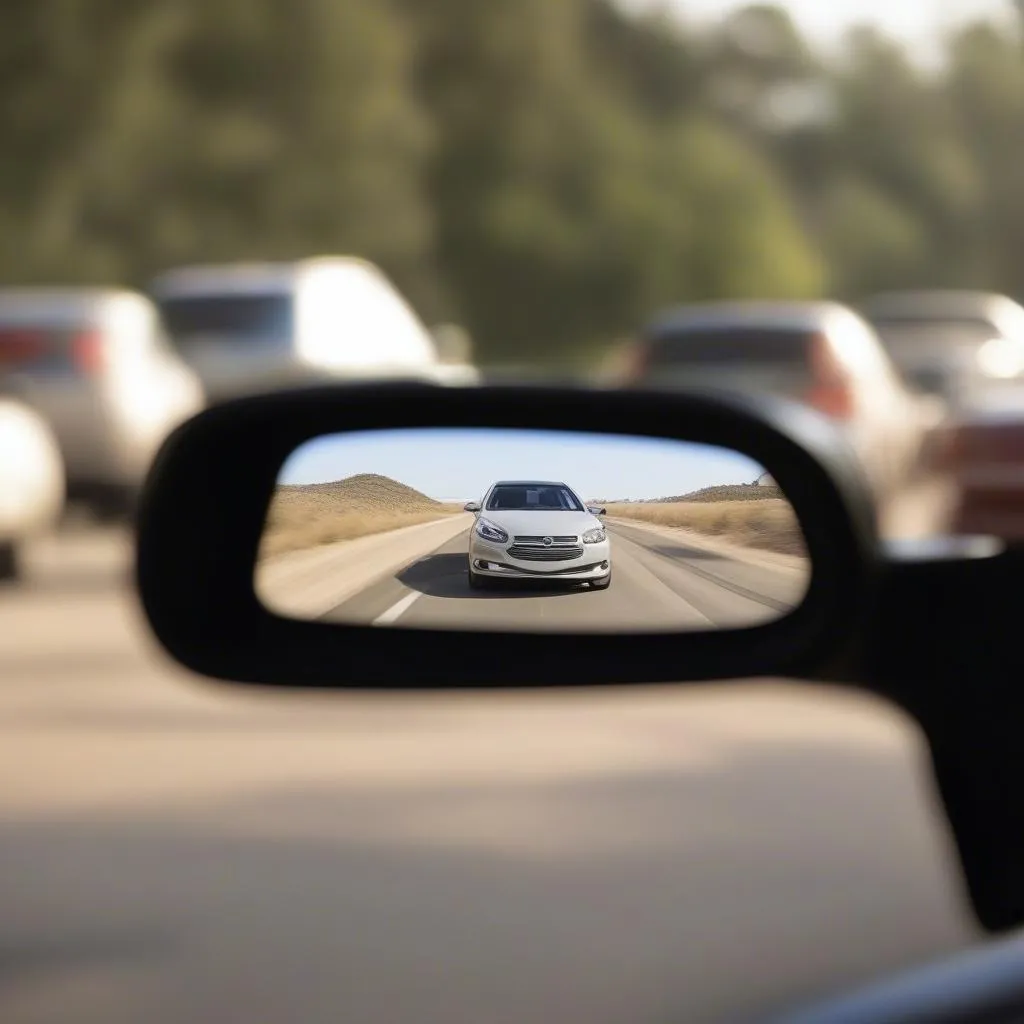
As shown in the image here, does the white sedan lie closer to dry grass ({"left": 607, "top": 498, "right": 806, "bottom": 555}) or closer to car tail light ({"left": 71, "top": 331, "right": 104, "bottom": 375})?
dry grass ({"left": 607, "top": 498, "right": 806, "bottom": 555})

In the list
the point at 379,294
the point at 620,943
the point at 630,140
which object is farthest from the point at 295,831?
the point at 630,140

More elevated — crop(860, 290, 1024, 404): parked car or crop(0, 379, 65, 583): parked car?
crop(0, 379, 65, 583): parked car

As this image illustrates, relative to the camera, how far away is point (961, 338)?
27.8 meters

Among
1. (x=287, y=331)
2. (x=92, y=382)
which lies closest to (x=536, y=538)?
(x=92, y=382)

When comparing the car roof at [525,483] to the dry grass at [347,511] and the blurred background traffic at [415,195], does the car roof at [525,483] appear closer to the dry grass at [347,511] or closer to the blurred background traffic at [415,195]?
the dry grass at [347,511]

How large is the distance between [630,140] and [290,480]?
6512 centimetres

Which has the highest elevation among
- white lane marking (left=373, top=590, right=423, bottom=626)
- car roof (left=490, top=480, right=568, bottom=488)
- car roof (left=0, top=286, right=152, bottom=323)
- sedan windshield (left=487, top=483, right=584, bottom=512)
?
car roof (left=490, top=480, right=568, bottom=488)

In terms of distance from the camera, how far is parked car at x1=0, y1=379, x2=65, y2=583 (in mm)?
12664

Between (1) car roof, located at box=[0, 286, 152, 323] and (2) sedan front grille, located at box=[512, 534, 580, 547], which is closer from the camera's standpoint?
(2) sedan front grille, located at box=[512, 534, 580, 547]

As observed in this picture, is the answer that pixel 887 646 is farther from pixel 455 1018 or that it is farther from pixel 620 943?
pixel 620 943

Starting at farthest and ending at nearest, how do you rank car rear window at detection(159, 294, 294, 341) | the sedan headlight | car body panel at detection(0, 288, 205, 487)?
1. car rear window at detection(159, 294, 294, 341)
2. car body panel at detection(0, 288, 205, 487)
3. the sedan headlight

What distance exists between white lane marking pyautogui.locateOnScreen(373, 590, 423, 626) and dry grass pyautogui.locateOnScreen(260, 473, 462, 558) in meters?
0.06

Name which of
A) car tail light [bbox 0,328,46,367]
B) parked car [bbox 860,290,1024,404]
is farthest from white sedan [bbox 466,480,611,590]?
parked car [bbox 860,290,1024,404]

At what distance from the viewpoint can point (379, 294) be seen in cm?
2075
